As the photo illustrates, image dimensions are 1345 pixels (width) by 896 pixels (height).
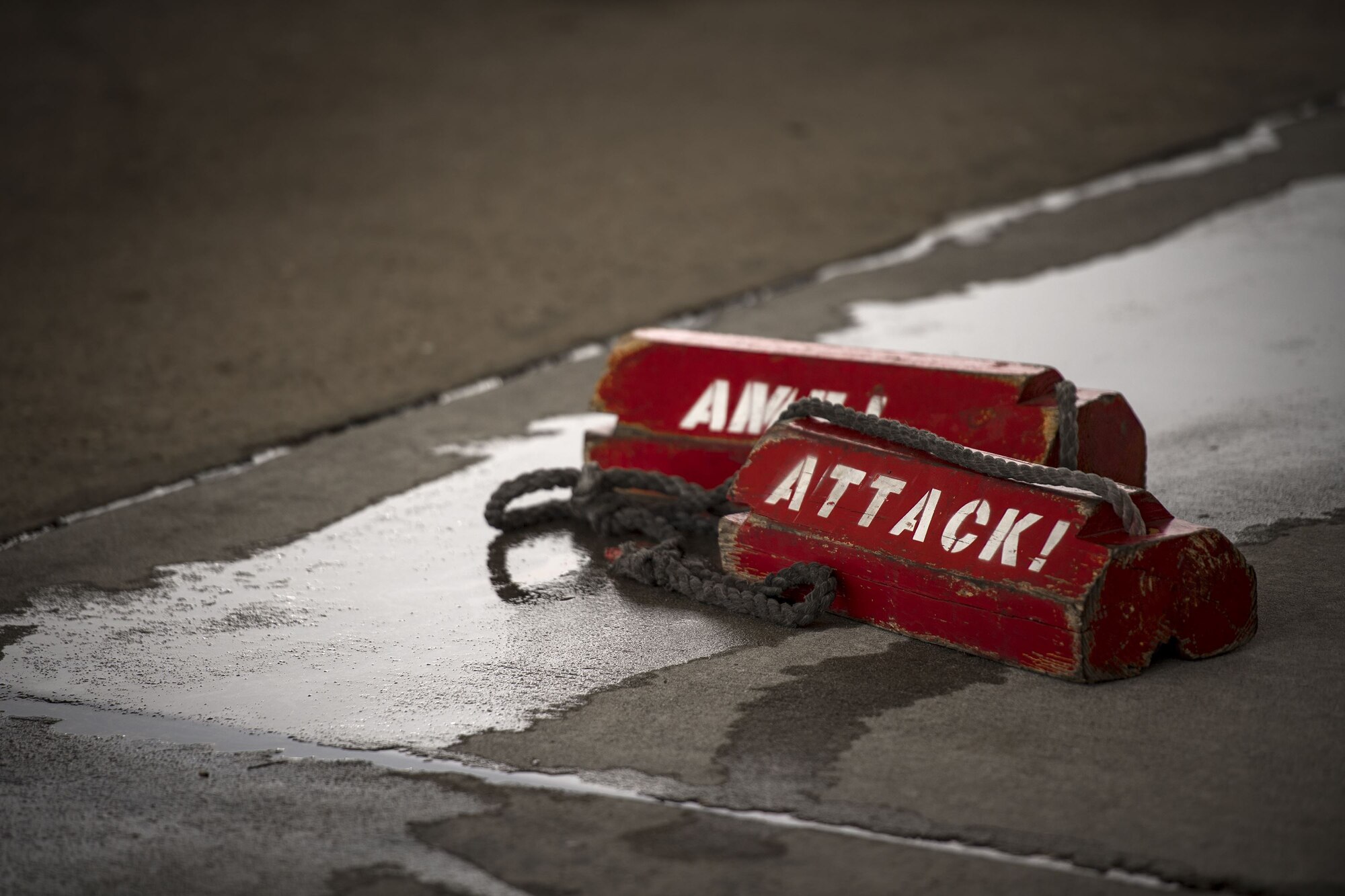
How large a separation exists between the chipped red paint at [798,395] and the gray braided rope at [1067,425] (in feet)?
0.07

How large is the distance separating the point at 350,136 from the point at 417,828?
5688 mm

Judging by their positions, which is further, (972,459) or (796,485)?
(796,485)

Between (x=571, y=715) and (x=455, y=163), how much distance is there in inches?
187

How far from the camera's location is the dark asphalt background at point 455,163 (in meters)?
4.42

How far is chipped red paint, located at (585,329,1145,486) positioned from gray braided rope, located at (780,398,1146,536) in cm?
24

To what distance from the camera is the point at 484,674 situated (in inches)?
102

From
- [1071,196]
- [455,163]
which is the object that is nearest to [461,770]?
[1071,196]

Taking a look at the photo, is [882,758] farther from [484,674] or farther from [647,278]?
[647,278]

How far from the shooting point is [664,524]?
10.2 ft

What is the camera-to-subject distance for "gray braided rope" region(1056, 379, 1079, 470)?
274cm

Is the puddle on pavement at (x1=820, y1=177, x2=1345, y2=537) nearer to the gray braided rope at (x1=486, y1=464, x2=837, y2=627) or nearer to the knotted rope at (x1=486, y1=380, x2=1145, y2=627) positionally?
the knotted rope at (x1=486, y1=380, x2=1145, y2=627)

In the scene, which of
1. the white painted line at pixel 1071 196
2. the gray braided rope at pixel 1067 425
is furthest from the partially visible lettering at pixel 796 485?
the white painted line at pixel 1071 196

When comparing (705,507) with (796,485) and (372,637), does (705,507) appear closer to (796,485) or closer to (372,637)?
(796,485)

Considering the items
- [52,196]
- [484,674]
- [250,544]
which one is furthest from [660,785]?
[52,196]
